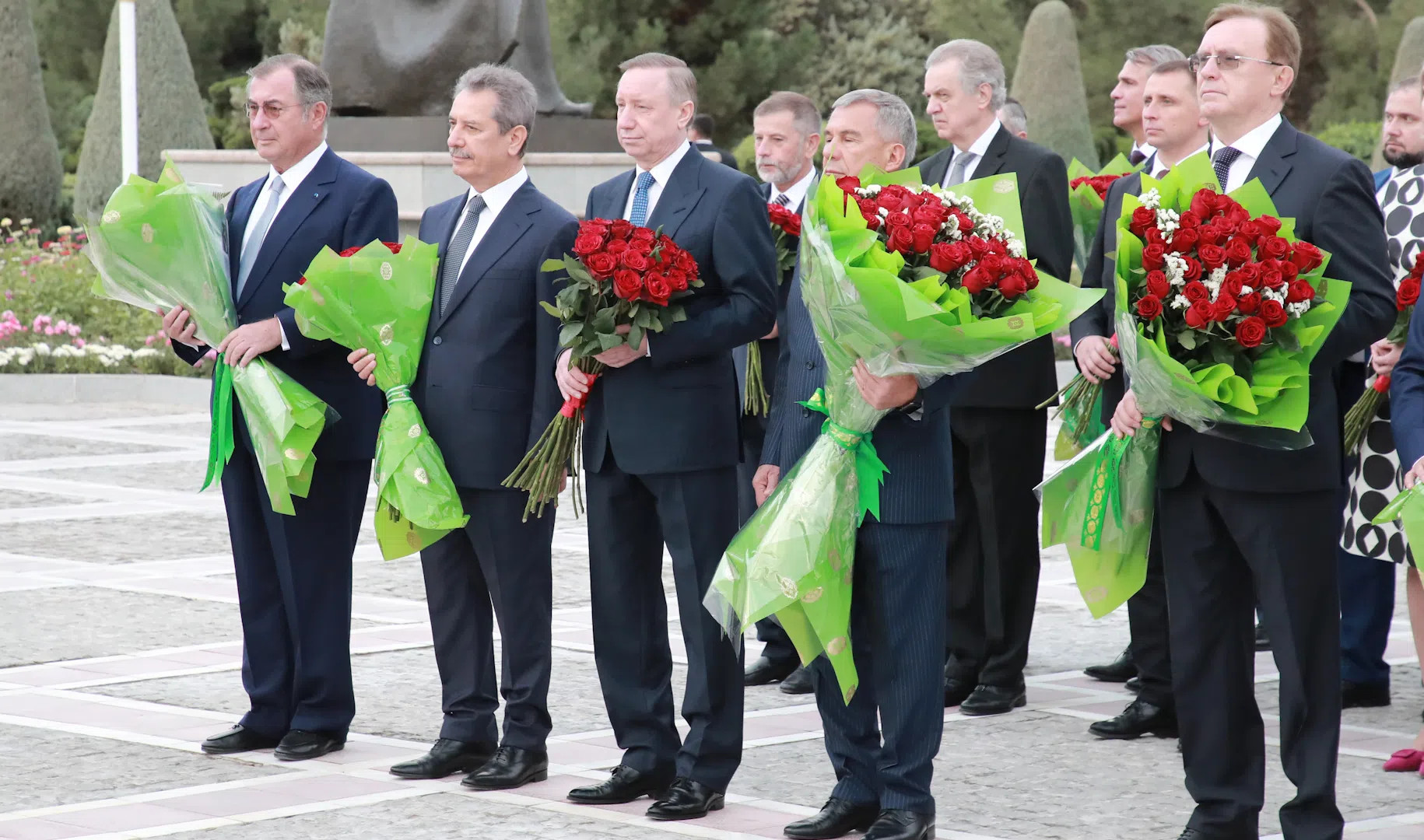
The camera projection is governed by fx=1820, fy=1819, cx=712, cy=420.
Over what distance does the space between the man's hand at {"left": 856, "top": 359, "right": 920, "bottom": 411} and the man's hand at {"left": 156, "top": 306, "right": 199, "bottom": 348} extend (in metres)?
2.46

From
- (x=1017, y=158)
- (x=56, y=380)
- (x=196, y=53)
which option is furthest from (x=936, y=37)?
(x=1017, y=158)

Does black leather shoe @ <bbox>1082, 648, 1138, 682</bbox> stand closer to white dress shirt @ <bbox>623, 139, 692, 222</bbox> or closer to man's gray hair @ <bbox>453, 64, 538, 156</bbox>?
white dress shirt @ <bbox>623, 139, 692, 222</bbox>

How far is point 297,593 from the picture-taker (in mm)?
6078

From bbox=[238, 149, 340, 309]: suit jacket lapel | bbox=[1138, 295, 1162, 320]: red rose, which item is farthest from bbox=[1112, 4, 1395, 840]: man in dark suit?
bbox=[238, 149, 340, 309]: suit jacket lapel

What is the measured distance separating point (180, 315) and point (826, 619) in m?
2.53

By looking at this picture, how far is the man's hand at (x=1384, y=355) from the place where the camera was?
604 centimetres

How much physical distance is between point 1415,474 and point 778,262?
2980 millimetres

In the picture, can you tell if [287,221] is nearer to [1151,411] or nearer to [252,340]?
[252,340]

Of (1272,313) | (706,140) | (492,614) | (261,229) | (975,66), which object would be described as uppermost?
(706,140)

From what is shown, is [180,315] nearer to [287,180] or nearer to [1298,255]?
[287,180]

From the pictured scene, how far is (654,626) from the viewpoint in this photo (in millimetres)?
5555

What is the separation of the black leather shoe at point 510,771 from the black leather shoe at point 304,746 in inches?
24.7

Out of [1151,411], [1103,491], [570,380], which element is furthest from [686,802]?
[1151,411]

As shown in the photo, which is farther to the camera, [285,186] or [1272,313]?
[285,186]
